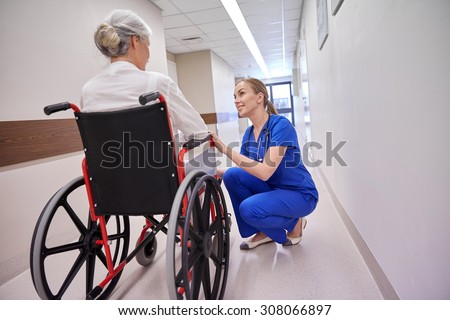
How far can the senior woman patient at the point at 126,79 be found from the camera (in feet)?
3.77

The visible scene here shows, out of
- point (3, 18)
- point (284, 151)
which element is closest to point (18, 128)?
point (3, 18)

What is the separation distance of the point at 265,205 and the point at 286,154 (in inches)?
12.8

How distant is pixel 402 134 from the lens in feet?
3.18

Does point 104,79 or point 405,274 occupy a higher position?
point 104,79

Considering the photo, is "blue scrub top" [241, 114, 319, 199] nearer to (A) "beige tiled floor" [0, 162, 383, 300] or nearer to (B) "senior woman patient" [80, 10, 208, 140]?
(A) "beige tiled floor" [0, 162, 383, 300]

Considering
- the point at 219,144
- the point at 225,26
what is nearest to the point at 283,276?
the point at 219,144

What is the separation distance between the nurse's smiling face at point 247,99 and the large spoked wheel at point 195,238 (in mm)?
608

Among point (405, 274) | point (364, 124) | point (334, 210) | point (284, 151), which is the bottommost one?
point (334, 210)

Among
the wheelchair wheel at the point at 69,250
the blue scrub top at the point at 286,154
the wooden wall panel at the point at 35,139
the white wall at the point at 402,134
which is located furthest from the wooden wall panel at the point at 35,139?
the white wall at the point at 402,134

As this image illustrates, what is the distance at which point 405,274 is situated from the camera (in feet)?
3.40

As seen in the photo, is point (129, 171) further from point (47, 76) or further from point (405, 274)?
point (47, 76)

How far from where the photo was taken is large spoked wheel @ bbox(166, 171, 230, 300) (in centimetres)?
96

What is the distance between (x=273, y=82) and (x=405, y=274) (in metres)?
→ 14.7
